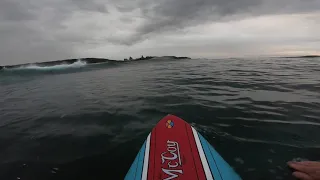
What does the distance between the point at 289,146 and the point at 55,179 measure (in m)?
5.41

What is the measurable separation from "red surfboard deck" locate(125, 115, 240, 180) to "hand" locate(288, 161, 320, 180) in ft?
4.58

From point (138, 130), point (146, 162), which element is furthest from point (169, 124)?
point (138, 130)

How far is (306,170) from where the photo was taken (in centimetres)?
438

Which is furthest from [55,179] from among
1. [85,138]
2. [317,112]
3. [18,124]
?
[317,112]

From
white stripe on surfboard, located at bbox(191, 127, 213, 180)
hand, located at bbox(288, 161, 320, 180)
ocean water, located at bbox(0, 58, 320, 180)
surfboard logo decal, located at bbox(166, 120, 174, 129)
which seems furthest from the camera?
surfboard logo decal, located at bbox(166, 120, 174, 129)

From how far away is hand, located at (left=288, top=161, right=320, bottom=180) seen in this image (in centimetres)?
418

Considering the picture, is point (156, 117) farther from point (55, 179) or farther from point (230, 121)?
point (55, 179)

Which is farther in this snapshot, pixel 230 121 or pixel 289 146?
pixel 230 121

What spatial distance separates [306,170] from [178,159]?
2521 mm

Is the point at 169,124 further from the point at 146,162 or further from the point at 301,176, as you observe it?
the point at 301,176

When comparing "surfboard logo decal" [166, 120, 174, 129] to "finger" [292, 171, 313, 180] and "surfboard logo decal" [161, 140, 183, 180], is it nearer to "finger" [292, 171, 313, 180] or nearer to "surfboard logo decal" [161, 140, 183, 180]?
"surfboard logo decal" [161, 140, 183, 180]

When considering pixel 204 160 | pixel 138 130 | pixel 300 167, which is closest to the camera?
pixel 204 160

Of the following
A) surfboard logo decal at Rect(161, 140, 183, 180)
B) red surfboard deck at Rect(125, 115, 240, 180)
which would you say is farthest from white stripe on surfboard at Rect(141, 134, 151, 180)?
surfboard logo decal at Rect(161, 140, 183, 180)

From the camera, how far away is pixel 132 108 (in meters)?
9.40
